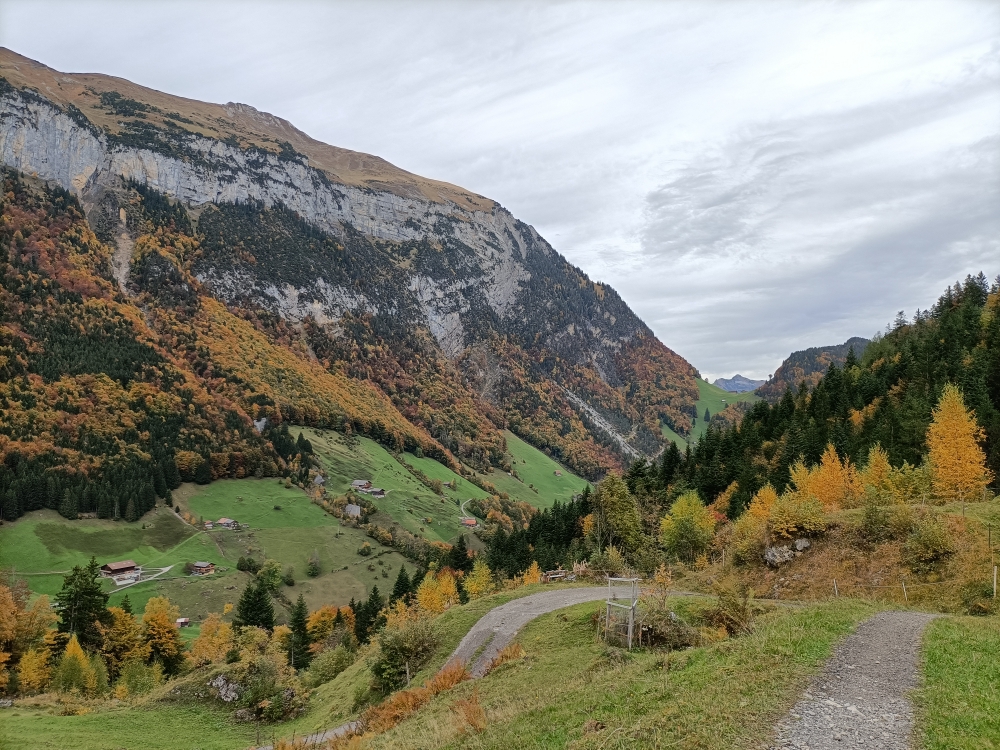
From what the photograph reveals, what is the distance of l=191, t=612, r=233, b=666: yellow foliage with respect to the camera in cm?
6725

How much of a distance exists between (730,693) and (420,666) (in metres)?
20.7

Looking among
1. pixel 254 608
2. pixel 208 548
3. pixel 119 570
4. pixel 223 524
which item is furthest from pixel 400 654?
pixel 223 524

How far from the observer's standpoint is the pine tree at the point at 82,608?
60656 mm

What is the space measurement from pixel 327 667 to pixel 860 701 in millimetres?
42581

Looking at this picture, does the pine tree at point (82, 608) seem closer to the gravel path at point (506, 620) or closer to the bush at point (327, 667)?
the bush at point (327, 667)

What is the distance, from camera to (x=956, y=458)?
143ft

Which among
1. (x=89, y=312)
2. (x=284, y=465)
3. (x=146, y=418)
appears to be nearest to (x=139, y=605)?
(x=284, y=465)

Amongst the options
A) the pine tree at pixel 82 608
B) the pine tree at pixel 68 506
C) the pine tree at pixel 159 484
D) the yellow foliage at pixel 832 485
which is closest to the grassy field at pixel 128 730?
the pine tree at pixel 82 608

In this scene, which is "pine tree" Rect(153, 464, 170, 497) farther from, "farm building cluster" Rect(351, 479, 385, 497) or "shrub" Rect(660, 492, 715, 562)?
"shrub" Rect(660, 492, 715, 562)

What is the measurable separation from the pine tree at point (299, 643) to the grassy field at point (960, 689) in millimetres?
66955

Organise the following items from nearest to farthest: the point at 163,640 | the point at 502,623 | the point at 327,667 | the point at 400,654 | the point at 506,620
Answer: the point at 400,654 → the point at 502,623 → the point at 506,620 → the point at 327,667 → the point at 163,640

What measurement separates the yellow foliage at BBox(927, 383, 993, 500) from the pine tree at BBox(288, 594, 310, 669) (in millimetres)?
67382

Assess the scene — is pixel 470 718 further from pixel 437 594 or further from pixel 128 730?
pixel 437 594

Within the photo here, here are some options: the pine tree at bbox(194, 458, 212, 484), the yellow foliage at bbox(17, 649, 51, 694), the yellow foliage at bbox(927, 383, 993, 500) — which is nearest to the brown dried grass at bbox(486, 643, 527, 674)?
the yellow foliage at bbox(927, 383, 993, 500)
